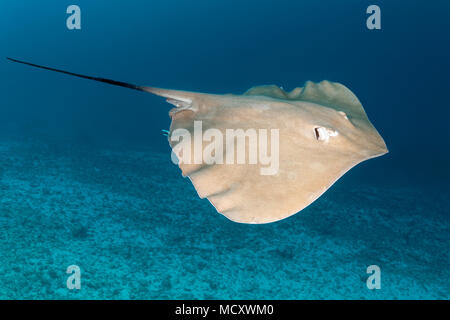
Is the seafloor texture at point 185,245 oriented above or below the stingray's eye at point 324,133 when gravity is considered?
below

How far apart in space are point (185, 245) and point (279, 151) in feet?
14.1

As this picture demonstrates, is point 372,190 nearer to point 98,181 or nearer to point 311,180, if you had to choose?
point 98,181

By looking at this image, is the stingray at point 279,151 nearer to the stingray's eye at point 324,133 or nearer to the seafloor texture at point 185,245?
the stingray's eye at point 324,133

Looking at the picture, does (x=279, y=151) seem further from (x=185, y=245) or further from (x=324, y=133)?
(x=185, y=245)

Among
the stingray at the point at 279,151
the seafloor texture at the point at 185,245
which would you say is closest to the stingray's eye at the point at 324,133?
the stingray at the point at 279,151

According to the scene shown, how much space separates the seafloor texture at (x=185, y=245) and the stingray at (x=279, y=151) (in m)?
3.27

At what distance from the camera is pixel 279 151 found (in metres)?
3.04

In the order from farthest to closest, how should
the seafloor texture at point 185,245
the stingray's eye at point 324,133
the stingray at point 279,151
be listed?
the seafloor texture at point 185,245, the stingray's eye at point 324,133, the stingray at point 279,151

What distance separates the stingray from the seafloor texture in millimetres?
3270

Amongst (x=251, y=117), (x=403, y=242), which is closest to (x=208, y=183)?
(x=251, y=117)

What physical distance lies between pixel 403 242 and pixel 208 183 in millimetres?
7130

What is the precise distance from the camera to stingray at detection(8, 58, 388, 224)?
8.21 feet

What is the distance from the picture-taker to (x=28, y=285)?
5.08 metres

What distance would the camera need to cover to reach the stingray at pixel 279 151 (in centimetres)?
250
